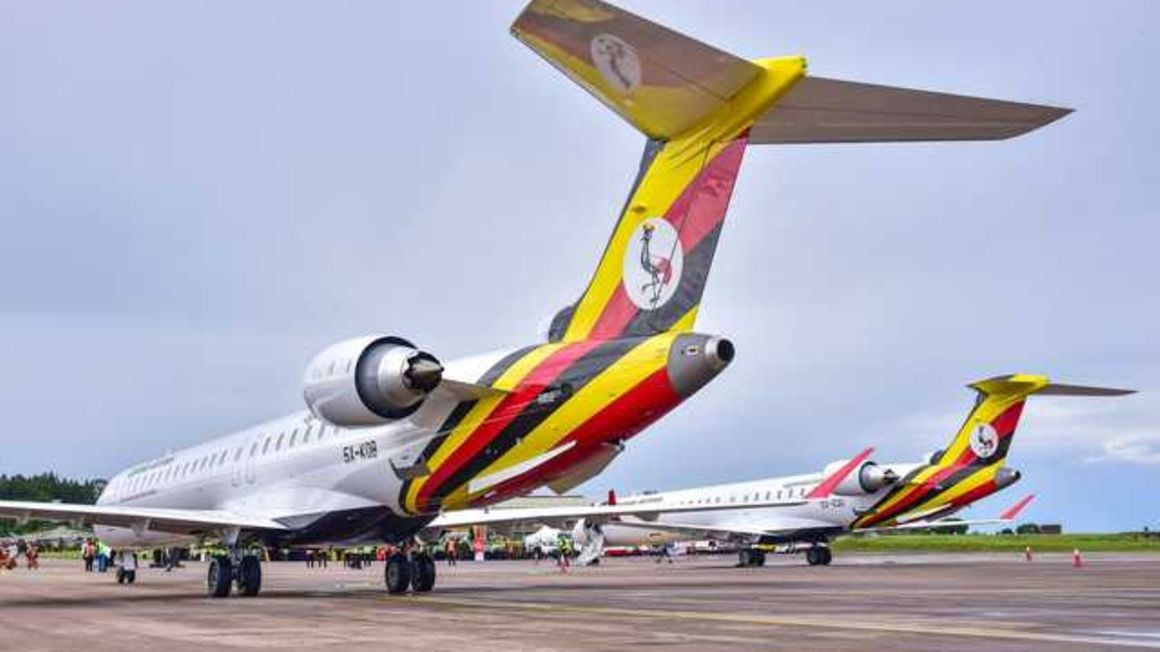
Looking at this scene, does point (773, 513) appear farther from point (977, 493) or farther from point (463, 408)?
point (463, 408)

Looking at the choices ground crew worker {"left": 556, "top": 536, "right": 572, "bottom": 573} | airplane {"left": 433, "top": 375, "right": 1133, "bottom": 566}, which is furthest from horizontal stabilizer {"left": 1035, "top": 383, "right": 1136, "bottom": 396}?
ground crew worker {"left": 556, "top": 536, "right": 572, "bottom": 573}

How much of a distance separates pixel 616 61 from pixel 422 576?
Result: 11.1m

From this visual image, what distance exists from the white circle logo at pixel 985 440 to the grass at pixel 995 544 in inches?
906

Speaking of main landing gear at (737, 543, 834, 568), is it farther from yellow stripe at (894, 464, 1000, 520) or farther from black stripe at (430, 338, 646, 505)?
black stripe at (430, 338, 646, 505)

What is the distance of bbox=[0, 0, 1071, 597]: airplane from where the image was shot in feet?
45.6

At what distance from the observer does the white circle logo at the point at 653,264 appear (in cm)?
1587

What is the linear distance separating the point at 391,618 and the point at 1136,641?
26.1 ft

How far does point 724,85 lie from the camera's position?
14625 millimetres

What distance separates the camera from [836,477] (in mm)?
42312

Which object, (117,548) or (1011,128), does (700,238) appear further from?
(117,548)

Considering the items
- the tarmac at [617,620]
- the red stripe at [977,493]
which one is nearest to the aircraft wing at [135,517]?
the tarmac at [617,620]

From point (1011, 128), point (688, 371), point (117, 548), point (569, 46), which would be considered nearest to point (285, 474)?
point (117, 548)

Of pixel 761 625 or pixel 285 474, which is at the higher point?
pixel 285 474

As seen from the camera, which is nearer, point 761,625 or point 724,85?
point 761,625
